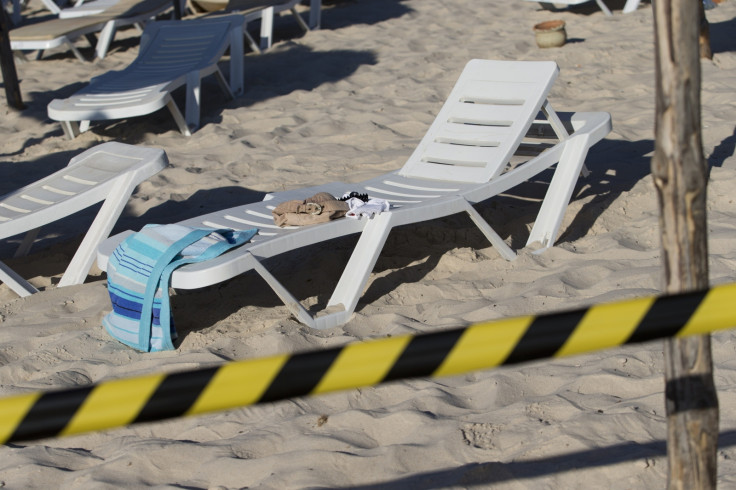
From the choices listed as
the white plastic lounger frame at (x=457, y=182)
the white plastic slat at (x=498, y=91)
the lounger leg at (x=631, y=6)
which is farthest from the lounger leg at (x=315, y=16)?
the white plastic slat at (x=498, y=91)

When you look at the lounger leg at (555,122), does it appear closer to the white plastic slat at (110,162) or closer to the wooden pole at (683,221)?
the white plastic slat at (110,162)

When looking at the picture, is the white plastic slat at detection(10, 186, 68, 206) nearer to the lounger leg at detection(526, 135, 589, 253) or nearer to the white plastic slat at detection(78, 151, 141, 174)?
the white plastic slat at detection(78, 151, 141, 174)

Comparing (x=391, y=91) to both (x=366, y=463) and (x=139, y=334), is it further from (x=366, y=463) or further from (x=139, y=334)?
(x=366, y=463)

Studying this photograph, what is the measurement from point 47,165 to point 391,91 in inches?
117

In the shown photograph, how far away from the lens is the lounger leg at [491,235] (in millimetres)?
4270

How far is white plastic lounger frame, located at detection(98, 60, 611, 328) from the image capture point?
3.78 meters

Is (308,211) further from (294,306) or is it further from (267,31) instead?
(267,31)

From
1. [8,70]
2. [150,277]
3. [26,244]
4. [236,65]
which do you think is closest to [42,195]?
[26,244]

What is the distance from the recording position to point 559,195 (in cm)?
466

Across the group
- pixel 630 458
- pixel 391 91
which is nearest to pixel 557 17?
pixel 391 91

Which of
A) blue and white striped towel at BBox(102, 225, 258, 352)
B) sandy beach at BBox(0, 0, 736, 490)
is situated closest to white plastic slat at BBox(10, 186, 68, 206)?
sandy beach at BBox(0, 0, 736, 490)

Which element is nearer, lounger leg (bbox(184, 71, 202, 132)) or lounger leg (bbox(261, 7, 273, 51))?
lounger leg (bbox(184, 71, 202, 132))

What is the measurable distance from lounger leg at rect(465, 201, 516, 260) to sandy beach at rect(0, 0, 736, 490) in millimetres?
46

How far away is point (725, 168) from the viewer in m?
5.08
